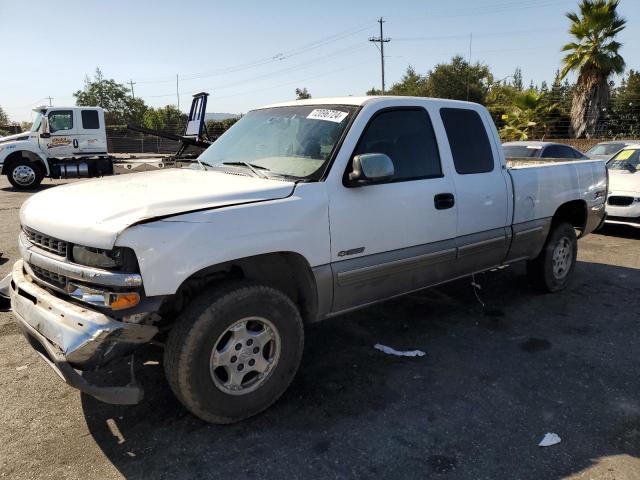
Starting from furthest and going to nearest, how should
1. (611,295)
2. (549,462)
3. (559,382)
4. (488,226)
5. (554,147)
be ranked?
(554,147), (611,295), (488,226), (559,382), (549,462)

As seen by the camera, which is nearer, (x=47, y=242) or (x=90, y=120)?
(x=47, y=242)

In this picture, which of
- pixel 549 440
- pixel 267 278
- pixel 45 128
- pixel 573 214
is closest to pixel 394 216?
pixel 267 278

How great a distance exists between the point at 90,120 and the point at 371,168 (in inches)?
626

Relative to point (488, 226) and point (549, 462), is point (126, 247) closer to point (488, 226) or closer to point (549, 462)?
point (549, 462)

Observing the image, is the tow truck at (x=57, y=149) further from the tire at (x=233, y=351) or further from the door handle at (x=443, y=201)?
the tire at (x=233, y=351)

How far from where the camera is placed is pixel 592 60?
72.8 ft

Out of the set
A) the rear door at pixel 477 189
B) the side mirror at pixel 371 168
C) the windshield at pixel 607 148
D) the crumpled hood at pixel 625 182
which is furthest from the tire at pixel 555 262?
the windshield at pixel 607 148

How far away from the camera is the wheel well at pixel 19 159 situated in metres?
15.3

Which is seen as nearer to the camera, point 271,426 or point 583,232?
point 271,426

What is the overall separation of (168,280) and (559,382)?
9.15ft

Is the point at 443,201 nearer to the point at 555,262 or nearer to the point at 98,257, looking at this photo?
the point at 555,262

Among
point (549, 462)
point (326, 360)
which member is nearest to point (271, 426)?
point (326, 360)

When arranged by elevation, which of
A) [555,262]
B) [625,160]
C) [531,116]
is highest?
[531,116]

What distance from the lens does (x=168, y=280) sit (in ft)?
8.64
